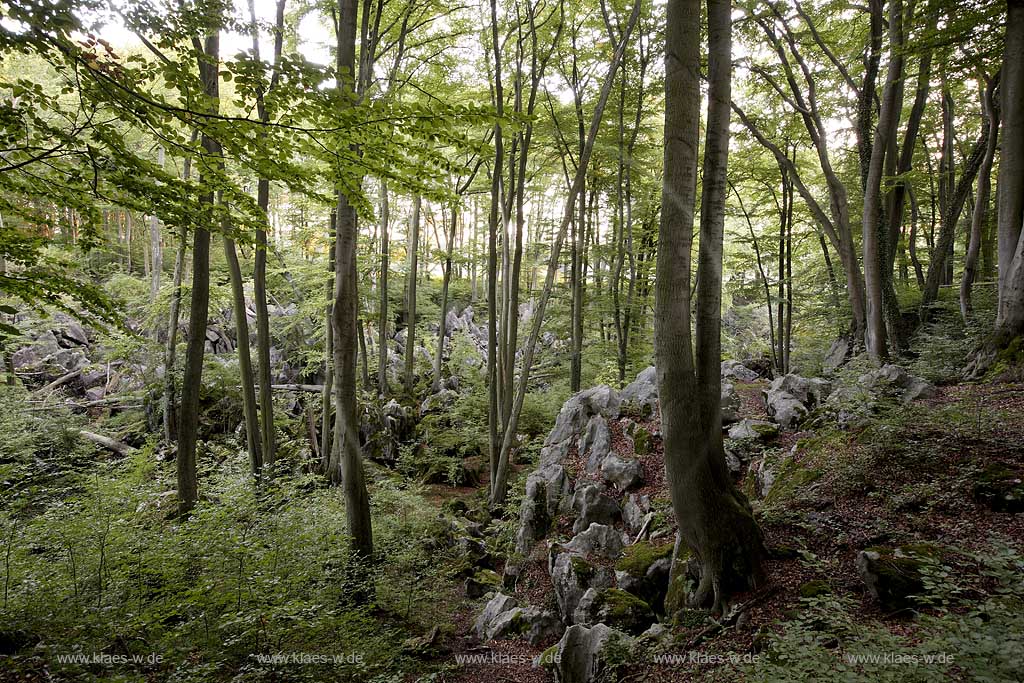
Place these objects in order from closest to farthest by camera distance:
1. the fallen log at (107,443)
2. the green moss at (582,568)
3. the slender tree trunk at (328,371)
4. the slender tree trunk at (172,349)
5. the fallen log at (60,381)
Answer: the green moss at (582,568), the slender tree trunk at (328,371), the slender tree trunk at (172,349), the fallen log at (107,443), the fallen log at (60,381)

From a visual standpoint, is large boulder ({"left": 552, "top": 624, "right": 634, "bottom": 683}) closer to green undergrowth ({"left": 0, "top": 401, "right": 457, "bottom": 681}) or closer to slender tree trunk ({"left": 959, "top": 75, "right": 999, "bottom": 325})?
green undergrowth ({"left": 0, "top": 401, "right": 457, "bottom": 681})

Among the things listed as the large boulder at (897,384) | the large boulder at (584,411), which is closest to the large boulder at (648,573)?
the large boulder at (897,384)

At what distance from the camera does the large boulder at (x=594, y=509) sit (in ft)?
22.2

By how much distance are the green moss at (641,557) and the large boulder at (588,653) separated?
994 mm

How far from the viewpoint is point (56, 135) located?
3260 mm

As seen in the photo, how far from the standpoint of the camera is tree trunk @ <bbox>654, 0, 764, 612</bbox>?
4156mm

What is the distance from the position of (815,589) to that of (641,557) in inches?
74.7

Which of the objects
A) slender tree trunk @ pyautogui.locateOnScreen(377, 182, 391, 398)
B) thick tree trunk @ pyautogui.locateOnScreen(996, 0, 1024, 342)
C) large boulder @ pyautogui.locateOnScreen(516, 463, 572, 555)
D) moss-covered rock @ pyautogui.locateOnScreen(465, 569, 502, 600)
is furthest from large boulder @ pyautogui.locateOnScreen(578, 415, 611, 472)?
slender tree trunk @ pyautogui.locateOnScreen(377, 182, 391, 398)

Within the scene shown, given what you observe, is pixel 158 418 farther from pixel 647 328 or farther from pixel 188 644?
pixel 647 328

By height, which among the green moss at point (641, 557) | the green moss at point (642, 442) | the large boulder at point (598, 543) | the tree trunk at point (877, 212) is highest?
the tree trunk at point (877, 212)

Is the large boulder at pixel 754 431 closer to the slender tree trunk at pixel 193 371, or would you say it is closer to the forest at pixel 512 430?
the forest at pixel 512 430

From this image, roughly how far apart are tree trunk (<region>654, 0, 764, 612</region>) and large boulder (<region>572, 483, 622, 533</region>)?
2422mm

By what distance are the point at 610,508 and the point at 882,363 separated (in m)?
5.61

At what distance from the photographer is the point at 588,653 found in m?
→ 4.19
